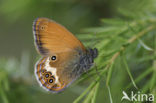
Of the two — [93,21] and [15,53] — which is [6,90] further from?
[15,53]

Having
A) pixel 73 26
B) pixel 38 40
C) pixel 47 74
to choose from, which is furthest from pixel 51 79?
pixel 73 26

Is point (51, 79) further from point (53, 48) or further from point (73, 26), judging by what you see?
point (73, 26)

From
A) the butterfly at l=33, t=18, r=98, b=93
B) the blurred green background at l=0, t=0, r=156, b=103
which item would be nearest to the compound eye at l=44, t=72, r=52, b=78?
the butterfly at l=33, t=18, r=98, b=93

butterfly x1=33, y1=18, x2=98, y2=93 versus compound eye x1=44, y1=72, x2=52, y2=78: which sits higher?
butterfly x1=33, y1=18, x2=98, y2=93

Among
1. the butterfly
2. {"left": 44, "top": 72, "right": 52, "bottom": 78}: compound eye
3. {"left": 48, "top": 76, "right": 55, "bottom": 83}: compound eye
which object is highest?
the butterfly

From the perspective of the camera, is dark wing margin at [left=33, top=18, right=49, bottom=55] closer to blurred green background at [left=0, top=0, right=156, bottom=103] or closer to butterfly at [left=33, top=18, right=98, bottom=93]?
butterfly at [left=33, top=18, right=98, bottom=93]

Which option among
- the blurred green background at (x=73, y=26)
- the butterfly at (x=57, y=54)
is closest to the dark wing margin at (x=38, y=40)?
the butterfly at (x=57, y=54)

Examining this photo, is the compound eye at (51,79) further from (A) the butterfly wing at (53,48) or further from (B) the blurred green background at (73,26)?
(B) the blurred green background at (73,26)
